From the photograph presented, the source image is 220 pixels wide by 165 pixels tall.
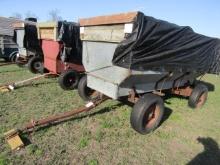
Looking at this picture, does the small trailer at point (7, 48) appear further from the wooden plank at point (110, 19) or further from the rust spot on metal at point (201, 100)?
the rust spot on metal at point (201, 100)

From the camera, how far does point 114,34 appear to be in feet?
14.5

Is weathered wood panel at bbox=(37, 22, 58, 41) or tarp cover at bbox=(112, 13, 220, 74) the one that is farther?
weathered wood panel at bbox=(37, 22, 58, 41)

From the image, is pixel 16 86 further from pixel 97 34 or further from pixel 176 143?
pixel 176 143

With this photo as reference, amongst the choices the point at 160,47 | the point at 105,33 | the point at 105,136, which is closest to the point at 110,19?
the point at 105,33

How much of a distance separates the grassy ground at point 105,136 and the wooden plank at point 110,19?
86.3 inches

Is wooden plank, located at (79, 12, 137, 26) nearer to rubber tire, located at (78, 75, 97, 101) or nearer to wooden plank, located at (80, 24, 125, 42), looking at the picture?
wooden plank, located at (80, 24, 125, 42)

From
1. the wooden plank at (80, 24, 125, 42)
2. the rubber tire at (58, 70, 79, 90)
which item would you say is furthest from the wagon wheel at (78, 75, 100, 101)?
the wooden plank at (80, 24, 125, 42)

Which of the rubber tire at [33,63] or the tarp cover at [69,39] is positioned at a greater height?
the tarp cover at [69,39]

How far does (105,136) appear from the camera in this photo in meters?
4.61

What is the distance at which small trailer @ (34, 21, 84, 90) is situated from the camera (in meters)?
7.00

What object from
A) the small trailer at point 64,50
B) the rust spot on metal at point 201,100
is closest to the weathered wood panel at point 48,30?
the small trailer at point 64,50

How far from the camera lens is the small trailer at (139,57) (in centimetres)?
418

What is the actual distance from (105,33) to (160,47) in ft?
3.82

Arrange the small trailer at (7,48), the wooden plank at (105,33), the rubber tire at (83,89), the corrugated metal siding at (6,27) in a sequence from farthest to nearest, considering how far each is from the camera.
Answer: the corrugated metal siding at (6,27), the small trailer at (7,48), the rubber tire at (83,89), the wooden plank at (105,33)
